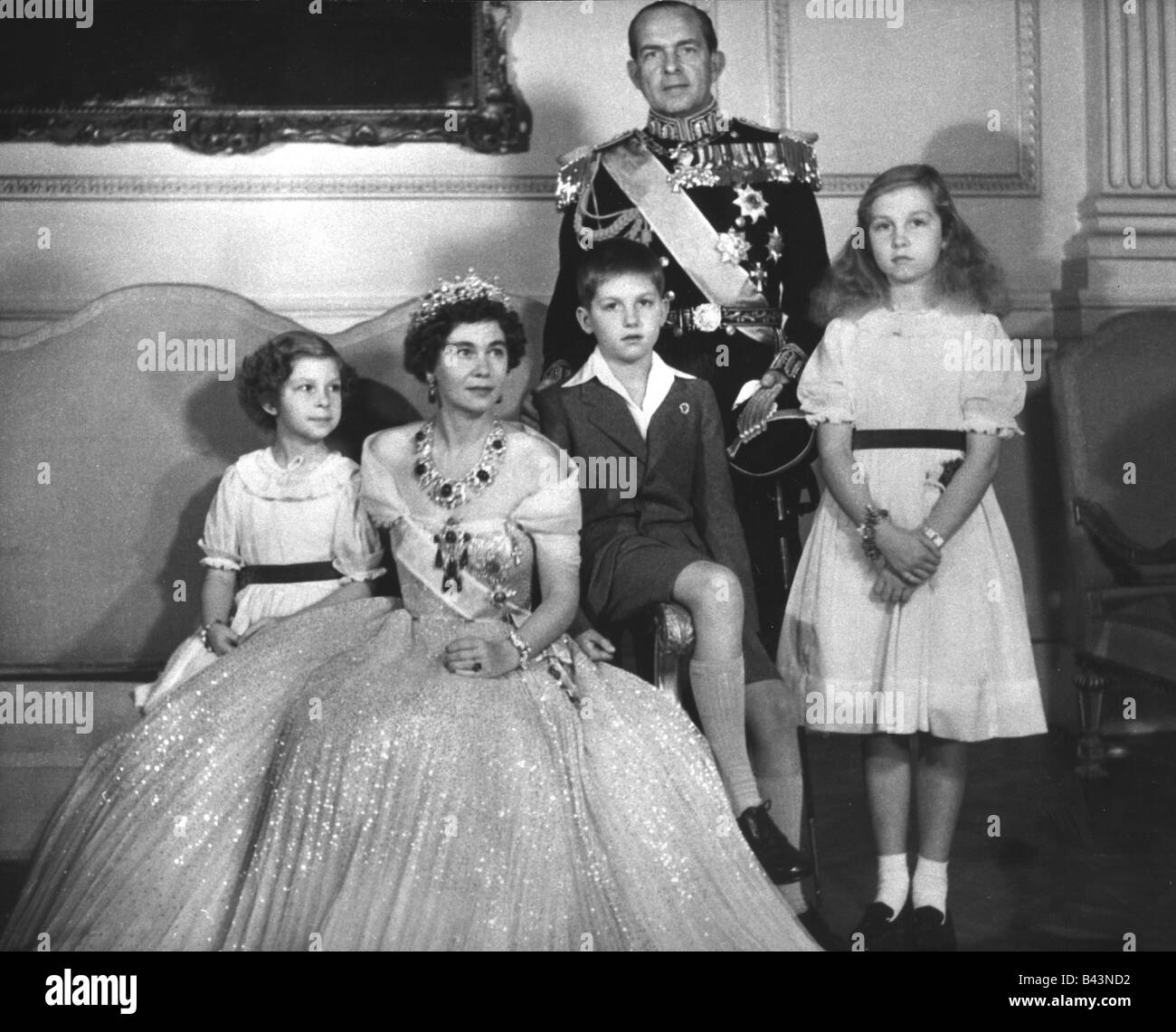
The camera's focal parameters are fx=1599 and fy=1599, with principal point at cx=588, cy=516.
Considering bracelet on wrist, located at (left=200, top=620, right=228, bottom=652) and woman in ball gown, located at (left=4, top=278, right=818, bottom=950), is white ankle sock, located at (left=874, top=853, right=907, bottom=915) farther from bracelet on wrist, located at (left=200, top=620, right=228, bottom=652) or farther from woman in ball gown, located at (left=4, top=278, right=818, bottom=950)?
bracelet on wrist, located at (left=200, top=620, right=228, bottom=652)

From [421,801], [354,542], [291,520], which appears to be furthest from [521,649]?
[291,520]

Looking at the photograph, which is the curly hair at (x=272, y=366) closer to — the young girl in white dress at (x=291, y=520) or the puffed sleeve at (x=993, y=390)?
the young girl in white dress at (x=291, y=520)

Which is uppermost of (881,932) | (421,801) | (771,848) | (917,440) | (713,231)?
(713,231)

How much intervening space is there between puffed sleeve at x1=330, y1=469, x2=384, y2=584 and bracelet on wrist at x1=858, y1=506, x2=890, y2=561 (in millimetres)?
869

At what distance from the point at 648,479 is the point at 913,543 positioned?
1.54 ft

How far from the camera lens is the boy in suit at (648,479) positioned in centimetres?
273

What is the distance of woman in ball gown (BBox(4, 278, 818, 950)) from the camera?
238 cm

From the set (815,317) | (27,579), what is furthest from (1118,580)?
(27,579)

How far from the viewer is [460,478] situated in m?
2.74
